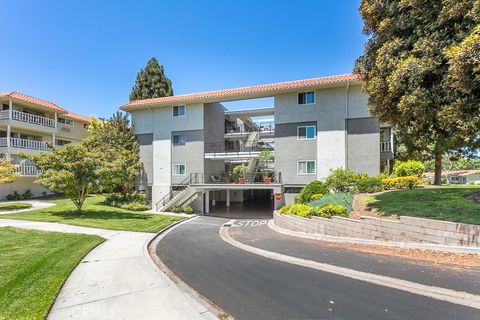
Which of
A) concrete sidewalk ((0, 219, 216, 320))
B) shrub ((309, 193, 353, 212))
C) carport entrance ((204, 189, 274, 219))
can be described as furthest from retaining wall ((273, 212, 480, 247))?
carport entrance ((204, 189, 274, 219))

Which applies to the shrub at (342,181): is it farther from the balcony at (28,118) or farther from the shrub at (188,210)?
the balcony at (28,118)

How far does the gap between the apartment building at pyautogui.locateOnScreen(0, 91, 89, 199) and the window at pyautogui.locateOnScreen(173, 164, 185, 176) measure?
1179cm

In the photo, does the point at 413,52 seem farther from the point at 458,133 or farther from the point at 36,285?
the point at 36,285

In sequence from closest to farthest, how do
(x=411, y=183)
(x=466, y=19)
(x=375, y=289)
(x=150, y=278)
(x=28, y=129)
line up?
(x=375, y=289)
(x=150, y=278)
(x=466, y=19)
(x=411, y=183)
(x=28, y=129)

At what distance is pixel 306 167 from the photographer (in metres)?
24.0

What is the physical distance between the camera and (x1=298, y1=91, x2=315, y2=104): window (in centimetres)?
2406

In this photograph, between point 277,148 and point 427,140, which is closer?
point 427,140

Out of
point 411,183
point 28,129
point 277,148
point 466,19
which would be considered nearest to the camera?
point 466,19

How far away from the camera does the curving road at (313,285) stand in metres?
5.10

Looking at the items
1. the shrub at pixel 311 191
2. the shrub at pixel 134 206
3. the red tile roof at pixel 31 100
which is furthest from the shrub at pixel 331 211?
the red tile roof at pixel 31 100

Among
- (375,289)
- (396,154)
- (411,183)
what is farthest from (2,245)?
(396,154)

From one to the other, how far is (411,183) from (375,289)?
14.9 m

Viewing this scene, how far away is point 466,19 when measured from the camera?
8.95m

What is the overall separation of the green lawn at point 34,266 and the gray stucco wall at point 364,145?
18.6 m
